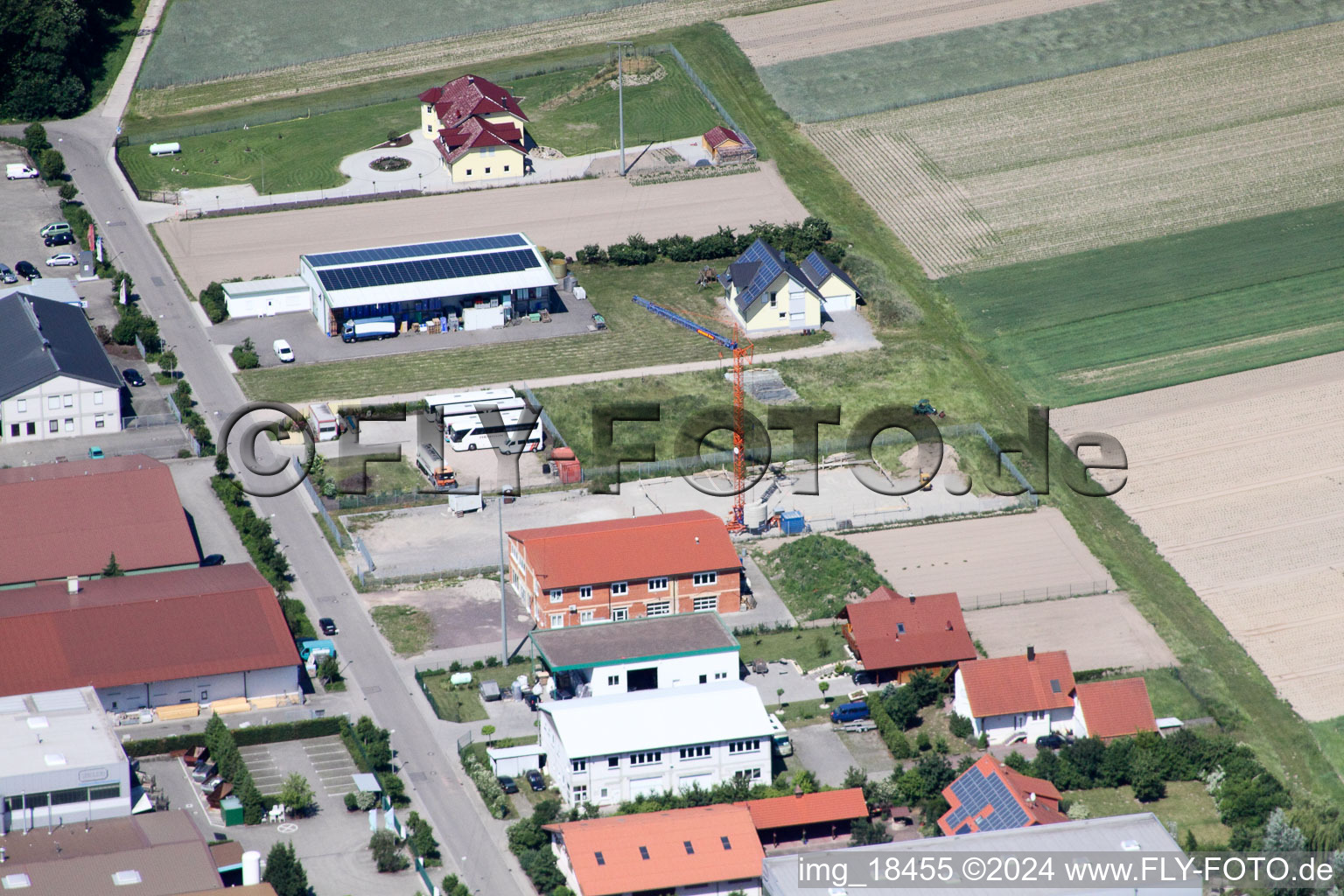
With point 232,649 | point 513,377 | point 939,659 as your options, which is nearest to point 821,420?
point 513,377

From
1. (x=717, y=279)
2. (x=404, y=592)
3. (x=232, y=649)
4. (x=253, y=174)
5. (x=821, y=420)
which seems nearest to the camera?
(x=232, y=649)

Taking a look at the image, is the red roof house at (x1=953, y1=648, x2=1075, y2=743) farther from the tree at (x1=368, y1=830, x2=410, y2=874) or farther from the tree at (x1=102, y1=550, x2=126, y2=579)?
the tree at (x1=102, y1=550, x2=126, y2=579)

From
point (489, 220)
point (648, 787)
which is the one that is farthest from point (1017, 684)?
point (489, 220)

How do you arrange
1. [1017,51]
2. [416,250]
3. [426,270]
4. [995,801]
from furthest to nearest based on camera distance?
[1017,51], [416,250], [426,270], [995,801]

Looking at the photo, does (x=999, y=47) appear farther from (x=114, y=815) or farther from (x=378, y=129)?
(x=114, y=815)

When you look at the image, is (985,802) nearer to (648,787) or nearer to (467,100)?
(648,787)

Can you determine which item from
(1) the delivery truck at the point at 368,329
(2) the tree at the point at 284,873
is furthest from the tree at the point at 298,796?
(1) the delivery truck at the point at 368,329

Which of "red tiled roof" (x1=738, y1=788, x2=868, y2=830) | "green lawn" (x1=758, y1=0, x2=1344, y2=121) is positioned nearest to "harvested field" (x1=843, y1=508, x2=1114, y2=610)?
"red tiled roof" (x1=738, y1=788, x2=868, y2=830)
